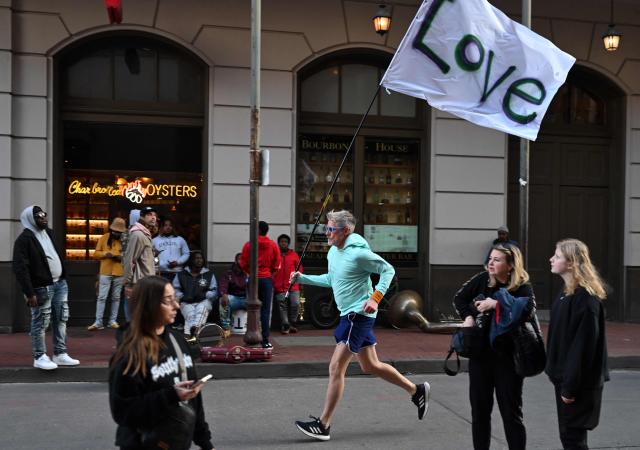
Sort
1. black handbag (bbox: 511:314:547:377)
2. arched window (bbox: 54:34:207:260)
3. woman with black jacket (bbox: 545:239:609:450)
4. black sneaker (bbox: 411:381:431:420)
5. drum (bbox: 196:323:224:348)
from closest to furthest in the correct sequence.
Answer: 1. woman with black jacket (bbox: 545:239:609:450)
2. black handbag (bbox: 511:314:547:377)
3. black sneaker (bbox: 411:381:431:420)
4. drum (bbox: 196:323:224:348)
5. arched window (bbox: 54:34:207:260)

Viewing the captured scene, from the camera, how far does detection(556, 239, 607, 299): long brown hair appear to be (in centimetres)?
448

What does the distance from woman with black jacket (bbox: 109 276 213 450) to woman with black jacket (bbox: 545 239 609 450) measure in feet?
7.54

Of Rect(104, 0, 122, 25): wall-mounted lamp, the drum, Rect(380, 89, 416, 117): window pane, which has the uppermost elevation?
Rect(104, 0, 122, 25): wall-mounted lamp

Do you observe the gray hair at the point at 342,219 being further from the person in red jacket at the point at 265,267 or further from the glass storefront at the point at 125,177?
the glass storefront at the point at 125,177

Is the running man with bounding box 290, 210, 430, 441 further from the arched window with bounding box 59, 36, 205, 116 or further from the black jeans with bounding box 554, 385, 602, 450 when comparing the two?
the arched window with bounding box 59, 36, 205, 116

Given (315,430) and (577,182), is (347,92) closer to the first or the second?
(577,182)

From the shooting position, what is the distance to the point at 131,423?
317 centimetres

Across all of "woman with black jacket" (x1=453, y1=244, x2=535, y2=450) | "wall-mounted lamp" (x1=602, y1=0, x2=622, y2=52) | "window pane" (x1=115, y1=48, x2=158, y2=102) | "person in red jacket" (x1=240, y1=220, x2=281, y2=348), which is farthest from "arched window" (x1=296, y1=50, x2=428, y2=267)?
"woman with black jacket" (x1=453, y1=244, x2=535, y2=450)

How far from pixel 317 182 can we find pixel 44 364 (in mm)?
6139

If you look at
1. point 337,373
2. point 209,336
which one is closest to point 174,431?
point 337,373

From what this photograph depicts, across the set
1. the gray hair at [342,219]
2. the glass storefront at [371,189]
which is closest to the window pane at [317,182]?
the glass storefront at [371,189]

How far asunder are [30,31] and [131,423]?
984 cm

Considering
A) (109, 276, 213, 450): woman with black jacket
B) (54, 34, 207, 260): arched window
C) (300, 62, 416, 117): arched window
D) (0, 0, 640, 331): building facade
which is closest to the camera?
(109, 276, 213, 450): woman with black jacket

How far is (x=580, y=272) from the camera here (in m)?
4.52
